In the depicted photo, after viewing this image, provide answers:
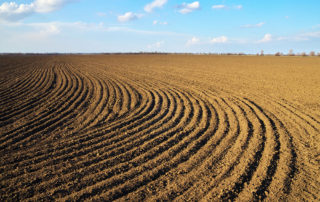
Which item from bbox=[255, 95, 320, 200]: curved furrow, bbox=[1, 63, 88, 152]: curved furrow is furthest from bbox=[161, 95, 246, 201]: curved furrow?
bbox=[1, 63, 88, 152]: curved furrow

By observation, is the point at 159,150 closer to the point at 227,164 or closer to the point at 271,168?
the point at 227,164

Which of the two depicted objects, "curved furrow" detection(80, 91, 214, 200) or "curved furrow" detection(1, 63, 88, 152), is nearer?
"curved furrow" detection(80, 91, 214, 200)

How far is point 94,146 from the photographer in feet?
15.6

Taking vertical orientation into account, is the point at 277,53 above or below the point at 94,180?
above

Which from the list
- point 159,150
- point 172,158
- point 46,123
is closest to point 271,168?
point 172,158

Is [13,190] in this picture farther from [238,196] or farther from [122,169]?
[238,196]

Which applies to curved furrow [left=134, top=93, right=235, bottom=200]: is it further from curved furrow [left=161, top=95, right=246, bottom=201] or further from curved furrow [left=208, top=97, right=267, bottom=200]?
curved furrow [left=208, top=97, right=267, bottom=200]

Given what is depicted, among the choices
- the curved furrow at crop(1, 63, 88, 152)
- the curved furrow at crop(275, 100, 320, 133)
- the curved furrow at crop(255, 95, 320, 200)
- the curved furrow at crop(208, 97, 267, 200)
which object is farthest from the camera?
the curved furrow at crop(275, 100, 320, 133)

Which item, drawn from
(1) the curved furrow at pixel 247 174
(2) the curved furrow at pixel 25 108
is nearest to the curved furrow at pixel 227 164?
(1) the curved furrow at pixel 247 174

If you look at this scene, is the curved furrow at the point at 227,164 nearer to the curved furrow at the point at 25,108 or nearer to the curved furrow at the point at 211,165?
the curved furrow at the point at 211,165

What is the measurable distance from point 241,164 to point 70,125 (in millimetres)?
4658

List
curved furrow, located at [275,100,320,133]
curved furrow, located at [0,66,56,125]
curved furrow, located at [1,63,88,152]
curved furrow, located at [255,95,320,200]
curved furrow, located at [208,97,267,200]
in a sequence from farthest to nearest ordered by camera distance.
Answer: curved furrow, located at [0,66,56,125], curved furrow, located at [275,100,320,133], curved furrow, located at [1,63,88,152], curved furrow, located at [255,95,320,200], curved furrow, located at [208,97,267,200]

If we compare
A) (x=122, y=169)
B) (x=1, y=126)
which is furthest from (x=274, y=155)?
(x=1, y=126)

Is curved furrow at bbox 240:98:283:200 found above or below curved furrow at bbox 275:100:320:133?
below
